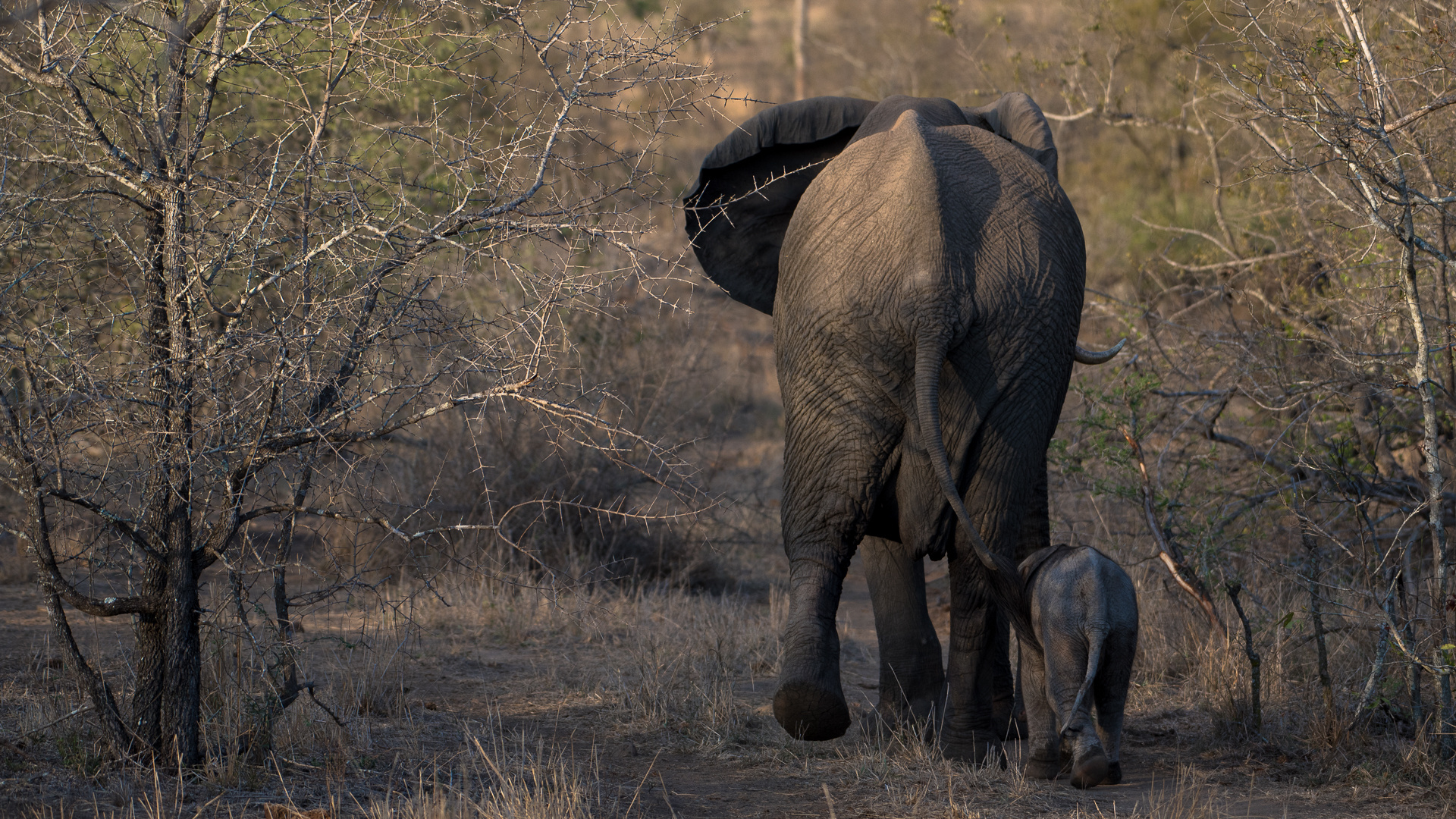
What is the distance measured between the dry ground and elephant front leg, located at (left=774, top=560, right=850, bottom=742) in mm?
291

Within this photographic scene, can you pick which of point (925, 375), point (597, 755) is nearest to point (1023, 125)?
point (925, 375)

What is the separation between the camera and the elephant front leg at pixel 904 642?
16.7 ft

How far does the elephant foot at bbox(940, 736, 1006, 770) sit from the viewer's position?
188 inches

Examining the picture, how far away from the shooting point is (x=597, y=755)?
4.95m

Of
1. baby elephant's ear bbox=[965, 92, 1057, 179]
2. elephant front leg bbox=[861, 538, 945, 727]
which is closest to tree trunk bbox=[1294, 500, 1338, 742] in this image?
elephant front leg bbox=[861, 538, 945, 727]

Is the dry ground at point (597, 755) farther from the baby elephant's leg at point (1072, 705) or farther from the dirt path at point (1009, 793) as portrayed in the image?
the baby elephant's leg at point (1072, 705)

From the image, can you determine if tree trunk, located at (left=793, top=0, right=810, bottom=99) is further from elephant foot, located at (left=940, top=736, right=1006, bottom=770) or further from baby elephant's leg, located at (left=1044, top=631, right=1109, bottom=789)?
baby elephant's leg, located at (left=1044, top=631, right=1109, bottom=789)

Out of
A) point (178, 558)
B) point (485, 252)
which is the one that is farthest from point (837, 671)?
point (178, 558)

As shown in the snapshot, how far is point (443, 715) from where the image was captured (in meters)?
5.49

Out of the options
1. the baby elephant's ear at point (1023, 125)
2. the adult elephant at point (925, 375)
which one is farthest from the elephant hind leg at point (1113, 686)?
the baby elephant's ear at point (1023, 125)

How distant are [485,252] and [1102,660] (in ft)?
7.94

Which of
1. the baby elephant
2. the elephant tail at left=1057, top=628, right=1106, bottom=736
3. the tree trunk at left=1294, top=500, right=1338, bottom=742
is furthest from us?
the tree trunk at left=1294, top=500, right=1338, bottom=742

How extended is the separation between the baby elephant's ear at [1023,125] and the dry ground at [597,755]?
7.53 ft

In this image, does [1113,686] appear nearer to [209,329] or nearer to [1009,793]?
[1009,793]
